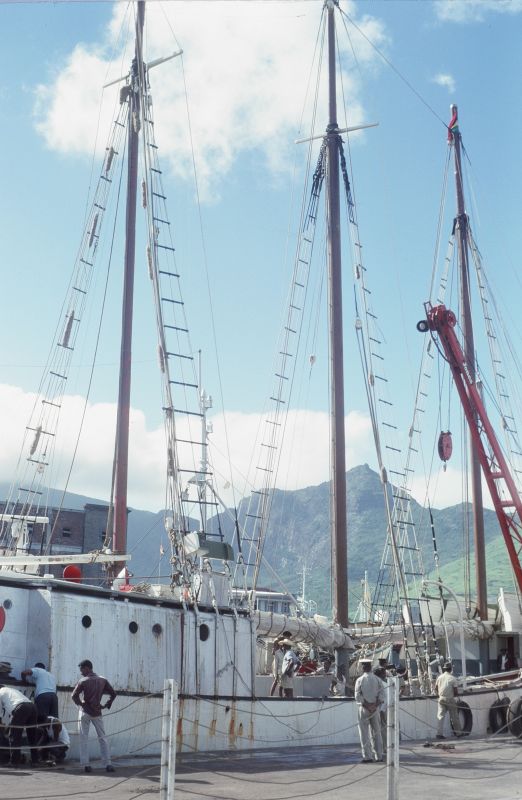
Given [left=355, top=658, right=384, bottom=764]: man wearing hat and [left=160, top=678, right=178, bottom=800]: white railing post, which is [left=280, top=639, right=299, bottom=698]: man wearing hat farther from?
[left=160, top=678, right=178, bottom=800]: white railing post

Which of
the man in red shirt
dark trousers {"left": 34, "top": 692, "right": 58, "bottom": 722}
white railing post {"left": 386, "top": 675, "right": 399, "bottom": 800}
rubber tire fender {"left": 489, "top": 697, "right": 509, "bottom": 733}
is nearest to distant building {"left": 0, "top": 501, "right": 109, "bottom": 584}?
rubber tire fender {"left": 489, "top": 697, "right": 509, "bottom": 733}

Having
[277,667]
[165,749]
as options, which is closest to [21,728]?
[165,749]

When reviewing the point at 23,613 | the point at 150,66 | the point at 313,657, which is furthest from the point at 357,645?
the point at 150,66

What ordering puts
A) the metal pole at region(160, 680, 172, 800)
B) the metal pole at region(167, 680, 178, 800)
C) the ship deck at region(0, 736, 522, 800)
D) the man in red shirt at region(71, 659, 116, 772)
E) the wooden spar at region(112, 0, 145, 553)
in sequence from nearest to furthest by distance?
1. the metal pole at region(167, 680, 178, 800)
2. the metal pole at region(160, 680, 172, 800)
3. the ship deck at region(0, 736, 522, 800)
4. the man in red shirt at region(71, 659, 116, 772)
5. the wooden spar at region(112, 0, 145, 553)

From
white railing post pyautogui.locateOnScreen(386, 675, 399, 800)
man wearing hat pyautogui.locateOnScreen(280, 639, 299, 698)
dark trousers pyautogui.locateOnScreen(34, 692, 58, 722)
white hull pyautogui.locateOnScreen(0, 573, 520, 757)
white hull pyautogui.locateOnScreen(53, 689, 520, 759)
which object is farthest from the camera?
man wearing hat pyautogui.locateOnScreen(280, 639, 299, 698)

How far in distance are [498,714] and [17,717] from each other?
1460 centimetres

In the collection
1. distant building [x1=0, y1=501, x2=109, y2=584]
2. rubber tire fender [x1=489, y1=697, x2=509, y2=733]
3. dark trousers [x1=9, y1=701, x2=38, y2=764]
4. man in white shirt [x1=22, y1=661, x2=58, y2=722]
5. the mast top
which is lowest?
rubber tire fender [x1=489, y1=697, x2=509, y2=733]

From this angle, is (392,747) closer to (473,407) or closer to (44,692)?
(44,692)

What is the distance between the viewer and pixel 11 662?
1608 cm

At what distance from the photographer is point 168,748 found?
9.64 m

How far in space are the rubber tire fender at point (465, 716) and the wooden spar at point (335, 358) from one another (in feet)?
14.9

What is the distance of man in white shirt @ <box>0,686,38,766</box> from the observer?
14.1m

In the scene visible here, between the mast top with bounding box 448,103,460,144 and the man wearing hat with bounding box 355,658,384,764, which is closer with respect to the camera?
the man wearing hat with bounding box 355,658,384,764

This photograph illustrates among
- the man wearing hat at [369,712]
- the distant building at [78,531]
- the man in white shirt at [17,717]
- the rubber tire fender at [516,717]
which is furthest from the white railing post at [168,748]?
the distant building at [78,531]
